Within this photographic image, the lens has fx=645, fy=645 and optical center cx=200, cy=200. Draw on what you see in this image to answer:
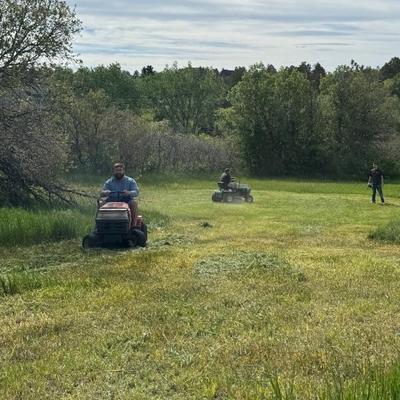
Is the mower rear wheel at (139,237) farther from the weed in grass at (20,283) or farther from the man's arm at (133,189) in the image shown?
the weed in grass at (20,283)

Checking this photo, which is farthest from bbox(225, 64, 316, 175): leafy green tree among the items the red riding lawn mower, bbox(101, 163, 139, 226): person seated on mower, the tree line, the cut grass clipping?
the red riding lawn mower

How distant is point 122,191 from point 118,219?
2.65 feet

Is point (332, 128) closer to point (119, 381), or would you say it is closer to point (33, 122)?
point (33, 122)

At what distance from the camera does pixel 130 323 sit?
21.2 ft

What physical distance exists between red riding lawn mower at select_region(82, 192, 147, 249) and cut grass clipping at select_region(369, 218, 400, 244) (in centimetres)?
526

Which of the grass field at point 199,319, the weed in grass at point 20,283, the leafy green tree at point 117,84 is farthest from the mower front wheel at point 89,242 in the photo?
the leafy green tree at point 117,84

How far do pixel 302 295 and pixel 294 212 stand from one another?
1312 centimetres

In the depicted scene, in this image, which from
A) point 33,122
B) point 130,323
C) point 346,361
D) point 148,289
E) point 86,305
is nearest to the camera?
point 346,361

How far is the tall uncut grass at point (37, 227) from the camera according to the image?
12.2 m

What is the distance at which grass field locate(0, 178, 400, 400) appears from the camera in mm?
4805

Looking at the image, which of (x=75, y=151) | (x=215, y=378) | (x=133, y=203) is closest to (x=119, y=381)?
(x=215, y=378)

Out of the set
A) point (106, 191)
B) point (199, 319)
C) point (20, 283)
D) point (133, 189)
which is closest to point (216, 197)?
point (133, 189)

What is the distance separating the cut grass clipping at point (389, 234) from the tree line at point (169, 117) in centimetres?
765

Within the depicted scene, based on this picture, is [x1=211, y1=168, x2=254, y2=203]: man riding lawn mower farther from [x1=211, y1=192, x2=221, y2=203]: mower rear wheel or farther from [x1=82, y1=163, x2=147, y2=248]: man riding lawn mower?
[x1=82, y1=163, x2=147, y2=248]: man riding lawn mower
